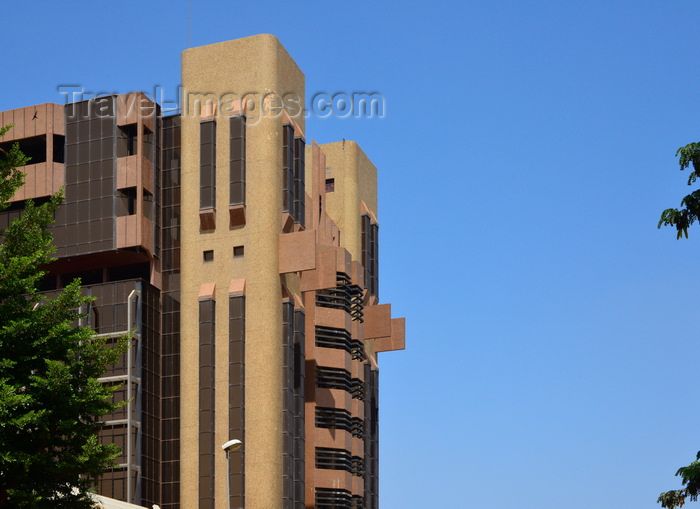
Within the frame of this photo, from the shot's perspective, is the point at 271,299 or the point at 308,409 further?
the point at 308,409

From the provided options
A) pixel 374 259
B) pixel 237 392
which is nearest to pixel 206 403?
pixel 237 392

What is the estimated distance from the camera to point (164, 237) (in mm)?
91375

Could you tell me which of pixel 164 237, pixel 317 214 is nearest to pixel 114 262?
pixel 164 237

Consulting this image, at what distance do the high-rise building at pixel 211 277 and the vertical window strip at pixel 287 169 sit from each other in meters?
0.15

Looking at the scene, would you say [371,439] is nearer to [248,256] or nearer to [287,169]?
[248,256]

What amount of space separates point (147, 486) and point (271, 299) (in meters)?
16.3

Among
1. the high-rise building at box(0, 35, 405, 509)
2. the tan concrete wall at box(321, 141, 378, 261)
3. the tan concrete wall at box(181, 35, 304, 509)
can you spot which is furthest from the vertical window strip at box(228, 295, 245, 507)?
the tan concrete wall at box(321, 141, 378, 261)

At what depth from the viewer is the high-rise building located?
85.2 meters

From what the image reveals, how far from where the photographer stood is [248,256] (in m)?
88.2

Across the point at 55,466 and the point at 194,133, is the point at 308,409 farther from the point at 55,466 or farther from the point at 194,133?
the point at 55,466

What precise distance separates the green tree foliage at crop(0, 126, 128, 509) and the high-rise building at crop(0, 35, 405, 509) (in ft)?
142

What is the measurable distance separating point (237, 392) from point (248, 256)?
1034cm

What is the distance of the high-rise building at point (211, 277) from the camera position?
85188 millimetres

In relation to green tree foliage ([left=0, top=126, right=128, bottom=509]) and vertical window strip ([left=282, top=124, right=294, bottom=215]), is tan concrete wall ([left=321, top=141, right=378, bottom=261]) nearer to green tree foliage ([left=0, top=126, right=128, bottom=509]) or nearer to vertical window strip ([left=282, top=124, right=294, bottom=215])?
vertical window strip ([left=282, top=124, right=294, bottom=215])
